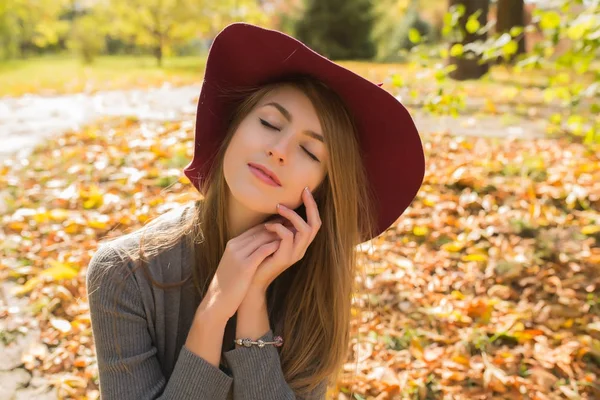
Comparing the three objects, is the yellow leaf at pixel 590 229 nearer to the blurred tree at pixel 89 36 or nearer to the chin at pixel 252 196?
the chin at pixel 252 196

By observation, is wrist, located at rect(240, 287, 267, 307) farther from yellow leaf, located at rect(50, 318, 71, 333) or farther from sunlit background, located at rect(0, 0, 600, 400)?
yellow leaf, located at rect(50, 318, 71, 333)

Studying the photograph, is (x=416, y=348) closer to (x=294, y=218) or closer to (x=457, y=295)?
(x=457, y=295)

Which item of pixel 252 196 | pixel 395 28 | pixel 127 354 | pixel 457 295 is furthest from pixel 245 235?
pixel 395 28

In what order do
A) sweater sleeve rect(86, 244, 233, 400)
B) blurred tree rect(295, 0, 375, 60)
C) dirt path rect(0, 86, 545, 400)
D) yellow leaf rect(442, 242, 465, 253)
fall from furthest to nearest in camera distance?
blurred tree rect(295, 0, 375, 60), yellow leaf rect(442, 242, 465, 253), dirt path rect(0, 86, 545, 400), sweater sleeve rect(86, 244, 233, 400)

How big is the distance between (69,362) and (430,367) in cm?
177

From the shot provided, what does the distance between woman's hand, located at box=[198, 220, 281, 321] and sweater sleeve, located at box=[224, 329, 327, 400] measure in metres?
0.13

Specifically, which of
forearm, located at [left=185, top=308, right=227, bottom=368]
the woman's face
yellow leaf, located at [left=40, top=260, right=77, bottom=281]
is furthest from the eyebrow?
yellow leaf, located at [left=40, top=260, right=77, bottom=281]

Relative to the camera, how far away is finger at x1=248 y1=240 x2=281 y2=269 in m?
1.58

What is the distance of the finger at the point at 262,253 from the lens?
158 centimetres

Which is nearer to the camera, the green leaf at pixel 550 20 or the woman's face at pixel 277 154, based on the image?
the woman's face at pixel 277 154

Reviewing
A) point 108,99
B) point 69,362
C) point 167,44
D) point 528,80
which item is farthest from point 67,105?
point 167,44

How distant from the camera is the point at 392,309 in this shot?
3057mm

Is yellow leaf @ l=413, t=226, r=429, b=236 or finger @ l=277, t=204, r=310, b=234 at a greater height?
finger @ l=277, t=204, r=310, b=234

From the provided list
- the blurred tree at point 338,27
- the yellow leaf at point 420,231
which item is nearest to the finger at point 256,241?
the yellow leaf at point 420,231
